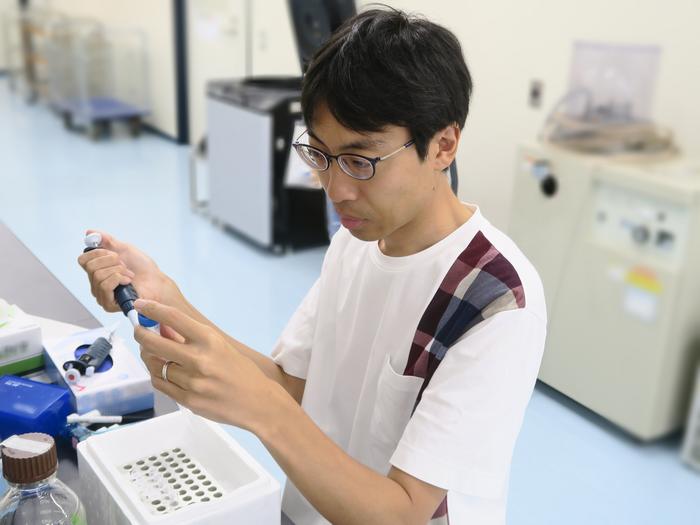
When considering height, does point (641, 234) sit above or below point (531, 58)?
below

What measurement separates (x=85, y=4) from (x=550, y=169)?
6731mm

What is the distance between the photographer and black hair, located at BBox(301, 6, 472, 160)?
79cm

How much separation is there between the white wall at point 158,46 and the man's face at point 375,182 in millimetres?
5490

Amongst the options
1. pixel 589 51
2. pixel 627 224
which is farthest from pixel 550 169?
pixel 589 51

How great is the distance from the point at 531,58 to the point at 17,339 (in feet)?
7.59

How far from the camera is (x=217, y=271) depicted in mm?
3645

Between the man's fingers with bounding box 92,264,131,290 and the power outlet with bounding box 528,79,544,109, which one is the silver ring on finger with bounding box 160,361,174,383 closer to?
the man's fingers with bounding box 92,264,131,290

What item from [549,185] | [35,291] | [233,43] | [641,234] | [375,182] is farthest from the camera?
[233,43]

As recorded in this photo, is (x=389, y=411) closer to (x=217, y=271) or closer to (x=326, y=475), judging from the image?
(x=326, y=475)

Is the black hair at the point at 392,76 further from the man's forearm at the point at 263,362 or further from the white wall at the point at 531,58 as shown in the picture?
the white wall at the point at 531,58

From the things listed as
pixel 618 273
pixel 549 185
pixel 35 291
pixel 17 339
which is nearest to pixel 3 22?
pixel 549 185

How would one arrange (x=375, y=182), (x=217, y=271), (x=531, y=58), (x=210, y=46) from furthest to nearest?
(x=210, y=46), (x=217, y=271), (x=531, y=58), (x=375, y=182)

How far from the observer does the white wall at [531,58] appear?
7.53 ft

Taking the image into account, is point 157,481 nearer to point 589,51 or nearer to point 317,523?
point 317,523
